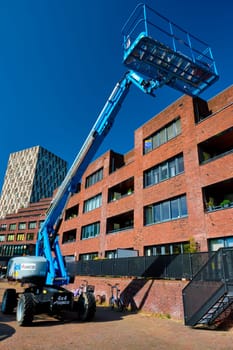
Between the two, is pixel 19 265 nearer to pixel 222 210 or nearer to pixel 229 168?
pixel 222 210

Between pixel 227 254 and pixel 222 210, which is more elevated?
pixel 222 210

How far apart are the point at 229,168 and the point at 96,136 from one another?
27.8 ft

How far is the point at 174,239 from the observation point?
709 inches

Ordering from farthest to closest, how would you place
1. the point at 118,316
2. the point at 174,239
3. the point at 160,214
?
1. the point at 160,214
2. the point at 174,239
3. the point at 118,316

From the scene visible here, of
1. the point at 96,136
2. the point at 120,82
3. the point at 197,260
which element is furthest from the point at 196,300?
the point at 120,82

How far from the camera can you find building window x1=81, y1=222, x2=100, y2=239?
28.7 meters

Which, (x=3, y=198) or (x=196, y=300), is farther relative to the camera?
(x=3, y=198)

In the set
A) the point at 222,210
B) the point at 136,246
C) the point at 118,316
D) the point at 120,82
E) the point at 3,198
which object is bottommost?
the point at 118,316

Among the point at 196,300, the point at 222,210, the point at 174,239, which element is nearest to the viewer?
the point at 196,300

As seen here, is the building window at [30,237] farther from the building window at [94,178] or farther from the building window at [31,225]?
the building window at [94,178]

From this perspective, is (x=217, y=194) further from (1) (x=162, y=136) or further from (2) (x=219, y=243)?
(1) (x=162, y=136)

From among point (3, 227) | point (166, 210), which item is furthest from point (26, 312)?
point (3, 227)

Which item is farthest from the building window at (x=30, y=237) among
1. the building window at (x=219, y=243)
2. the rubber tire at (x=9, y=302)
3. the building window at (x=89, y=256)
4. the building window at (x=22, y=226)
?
the building window at (x=219, y=243)

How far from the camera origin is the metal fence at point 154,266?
12.6m
